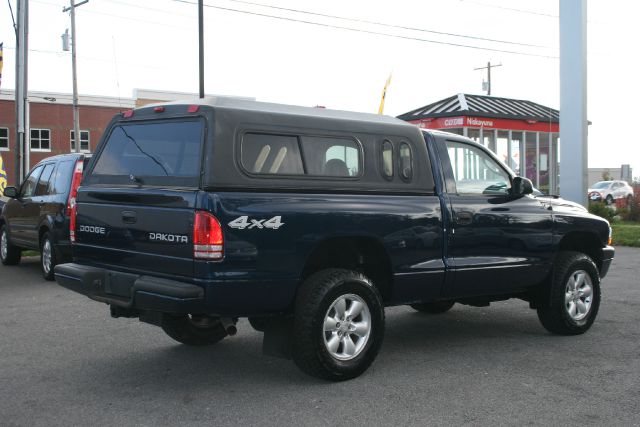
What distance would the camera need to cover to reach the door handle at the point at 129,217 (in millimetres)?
5164

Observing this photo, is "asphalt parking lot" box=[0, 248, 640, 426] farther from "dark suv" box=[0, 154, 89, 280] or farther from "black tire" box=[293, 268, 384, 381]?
"dark suv" box=[0, 154, 89, 280]

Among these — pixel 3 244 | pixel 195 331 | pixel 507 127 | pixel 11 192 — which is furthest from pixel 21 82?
pixel 195 331

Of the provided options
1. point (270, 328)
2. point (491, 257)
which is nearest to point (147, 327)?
point (270, 328)

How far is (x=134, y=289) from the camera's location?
4.95 metres

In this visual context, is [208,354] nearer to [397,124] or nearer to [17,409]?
[17,409]

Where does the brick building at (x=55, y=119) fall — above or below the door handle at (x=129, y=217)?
above

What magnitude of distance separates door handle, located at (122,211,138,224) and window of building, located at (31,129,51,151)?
1823 inches

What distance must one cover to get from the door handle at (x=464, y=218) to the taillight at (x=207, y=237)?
7.84ft

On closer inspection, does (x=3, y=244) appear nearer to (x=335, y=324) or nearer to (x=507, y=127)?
(x=335, y=324)

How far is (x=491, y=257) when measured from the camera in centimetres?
646

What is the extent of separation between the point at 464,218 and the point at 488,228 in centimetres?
35

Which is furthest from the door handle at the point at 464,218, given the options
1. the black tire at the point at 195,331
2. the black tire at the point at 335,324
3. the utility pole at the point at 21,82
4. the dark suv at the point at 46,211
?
the utility pole at the point at 21,82

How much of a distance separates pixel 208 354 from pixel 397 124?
2.63 metres

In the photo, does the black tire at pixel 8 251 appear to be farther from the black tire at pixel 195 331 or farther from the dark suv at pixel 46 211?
the black tire at pixel 195 331
